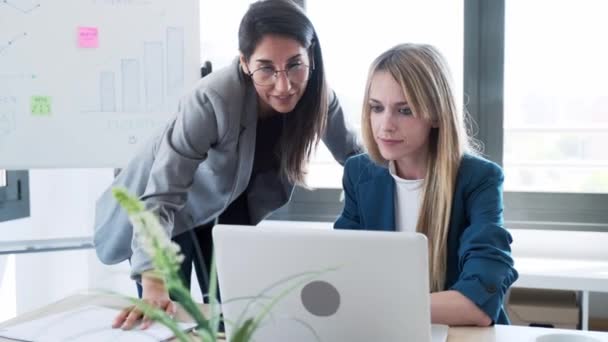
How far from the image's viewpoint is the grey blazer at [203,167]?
1.52 m

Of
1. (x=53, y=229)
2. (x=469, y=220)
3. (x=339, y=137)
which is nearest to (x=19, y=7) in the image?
(x=53, y=229)

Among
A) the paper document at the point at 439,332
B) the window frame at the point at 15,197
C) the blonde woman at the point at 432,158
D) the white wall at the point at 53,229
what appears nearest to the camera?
the paper document at the point at 439,332

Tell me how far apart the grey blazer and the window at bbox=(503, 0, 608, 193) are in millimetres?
1096

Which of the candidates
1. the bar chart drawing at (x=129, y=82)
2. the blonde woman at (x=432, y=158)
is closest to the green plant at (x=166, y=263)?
the blonde woman at (x=432, y=158)

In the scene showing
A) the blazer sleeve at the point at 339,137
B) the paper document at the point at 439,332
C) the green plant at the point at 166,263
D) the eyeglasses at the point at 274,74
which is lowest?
the paper document at the point at 439,332

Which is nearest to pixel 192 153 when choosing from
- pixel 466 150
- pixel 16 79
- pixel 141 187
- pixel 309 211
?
pixel 141 187

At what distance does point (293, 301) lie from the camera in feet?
3.04

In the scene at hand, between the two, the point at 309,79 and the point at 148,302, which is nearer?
the point at 148,302

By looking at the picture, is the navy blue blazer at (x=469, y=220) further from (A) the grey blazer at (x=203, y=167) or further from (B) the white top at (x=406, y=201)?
(A) the grey blazer at (x=203, y=167)

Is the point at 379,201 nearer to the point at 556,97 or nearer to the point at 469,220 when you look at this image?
the point at 469,220

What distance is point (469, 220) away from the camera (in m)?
1.44

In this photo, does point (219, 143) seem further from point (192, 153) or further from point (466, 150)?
point (466, 150)

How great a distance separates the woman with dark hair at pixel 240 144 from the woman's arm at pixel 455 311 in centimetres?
51

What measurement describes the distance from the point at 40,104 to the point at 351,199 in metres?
1.07
